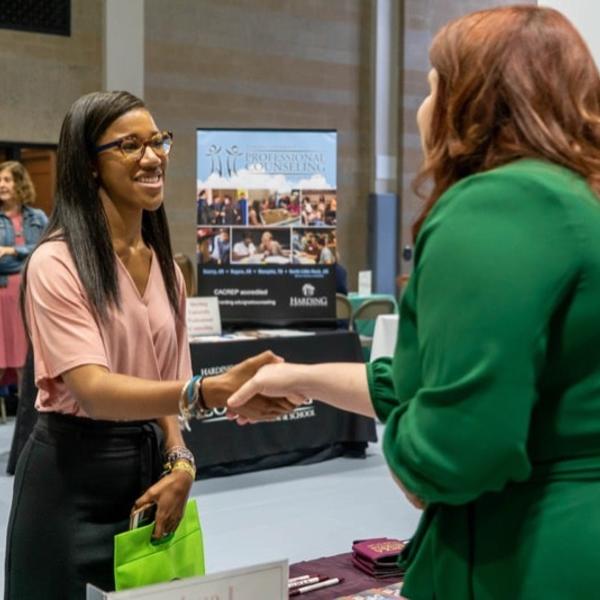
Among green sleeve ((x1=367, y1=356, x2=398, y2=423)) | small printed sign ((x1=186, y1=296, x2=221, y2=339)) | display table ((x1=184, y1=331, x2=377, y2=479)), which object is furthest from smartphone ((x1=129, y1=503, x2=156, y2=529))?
small printed sign ((x1=186, y1=296, x2=221, y2=339))

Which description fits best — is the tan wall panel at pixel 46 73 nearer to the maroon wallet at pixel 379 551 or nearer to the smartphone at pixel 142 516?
the maroon wallet at pixel 379 551

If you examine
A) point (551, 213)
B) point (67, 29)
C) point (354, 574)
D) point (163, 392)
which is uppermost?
point (67, 29)

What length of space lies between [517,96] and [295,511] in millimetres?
4165

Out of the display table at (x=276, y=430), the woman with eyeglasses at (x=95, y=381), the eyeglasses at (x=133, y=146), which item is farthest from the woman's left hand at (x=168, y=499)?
the display table at (x=276, y=430)

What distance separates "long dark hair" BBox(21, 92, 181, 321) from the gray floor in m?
2.51

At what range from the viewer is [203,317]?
6.04 m

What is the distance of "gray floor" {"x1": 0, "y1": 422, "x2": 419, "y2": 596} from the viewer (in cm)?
443

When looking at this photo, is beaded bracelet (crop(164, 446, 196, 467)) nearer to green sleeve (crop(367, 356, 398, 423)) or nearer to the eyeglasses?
the eyeglasses

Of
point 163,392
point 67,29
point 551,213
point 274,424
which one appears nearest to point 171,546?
point 163,392

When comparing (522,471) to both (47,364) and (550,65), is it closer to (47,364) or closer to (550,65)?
(550,65)

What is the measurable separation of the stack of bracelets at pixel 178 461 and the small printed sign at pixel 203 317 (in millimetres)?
3996

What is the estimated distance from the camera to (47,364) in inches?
70.7

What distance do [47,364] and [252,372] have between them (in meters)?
0.37

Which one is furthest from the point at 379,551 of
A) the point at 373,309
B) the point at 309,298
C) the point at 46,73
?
the point at 46,73
